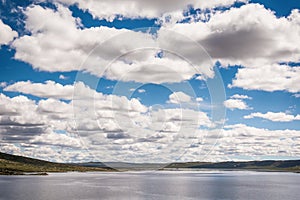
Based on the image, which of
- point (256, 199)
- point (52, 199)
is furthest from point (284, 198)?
point (52, 199)

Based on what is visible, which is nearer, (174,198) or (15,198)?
(15,198)

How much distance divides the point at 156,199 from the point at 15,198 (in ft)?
175

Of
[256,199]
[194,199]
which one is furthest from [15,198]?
[256,199]

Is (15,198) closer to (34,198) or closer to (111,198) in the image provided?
(34,198)

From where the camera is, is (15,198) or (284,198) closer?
(15,198)

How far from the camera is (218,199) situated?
451ft

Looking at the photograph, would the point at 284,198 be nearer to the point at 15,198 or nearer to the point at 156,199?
the point at 156,199

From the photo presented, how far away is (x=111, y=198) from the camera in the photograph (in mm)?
137750

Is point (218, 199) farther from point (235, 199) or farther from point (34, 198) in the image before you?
point (34, 198)

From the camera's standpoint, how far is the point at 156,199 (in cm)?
13400

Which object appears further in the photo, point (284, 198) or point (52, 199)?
point (284, 198)

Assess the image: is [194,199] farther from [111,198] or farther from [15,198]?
[15,198]

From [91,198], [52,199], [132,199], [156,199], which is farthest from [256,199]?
[52,199]

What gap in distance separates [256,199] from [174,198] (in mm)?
33020
